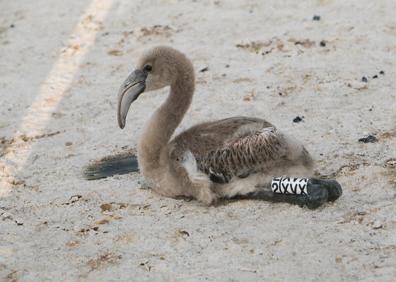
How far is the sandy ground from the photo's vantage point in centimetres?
510

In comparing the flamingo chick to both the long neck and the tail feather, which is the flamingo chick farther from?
the tail feather

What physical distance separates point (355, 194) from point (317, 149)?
37.4 inches

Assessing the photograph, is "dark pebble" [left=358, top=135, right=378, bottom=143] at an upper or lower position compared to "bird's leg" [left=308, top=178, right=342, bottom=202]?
lower

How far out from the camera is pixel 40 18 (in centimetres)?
1049

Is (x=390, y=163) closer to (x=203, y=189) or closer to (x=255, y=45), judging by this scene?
(x=203, y=189)

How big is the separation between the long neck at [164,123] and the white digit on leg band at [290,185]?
967mm

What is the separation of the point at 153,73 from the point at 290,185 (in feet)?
4.72

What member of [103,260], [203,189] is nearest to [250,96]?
[203,189]

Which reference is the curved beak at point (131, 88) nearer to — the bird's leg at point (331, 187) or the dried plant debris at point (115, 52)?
the bird's leg at point (331, 187)

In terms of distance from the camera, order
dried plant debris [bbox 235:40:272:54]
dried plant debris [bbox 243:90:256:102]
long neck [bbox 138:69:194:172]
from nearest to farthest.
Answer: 1. long neck [bbox 138:69:194:172]
2. dried plant debris [bbox 243:90:256:102]
3. dried plant debris [bbox 235:40:272:54]

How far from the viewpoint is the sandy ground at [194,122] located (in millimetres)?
5098

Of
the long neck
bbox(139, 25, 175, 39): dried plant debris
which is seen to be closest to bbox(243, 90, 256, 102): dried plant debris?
the long neck

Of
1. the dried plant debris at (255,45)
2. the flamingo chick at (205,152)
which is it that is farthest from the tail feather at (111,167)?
the dried plant debris at (255,45)

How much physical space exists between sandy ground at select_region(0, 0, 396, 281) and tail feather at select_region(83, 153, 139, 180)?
0.37 ft
